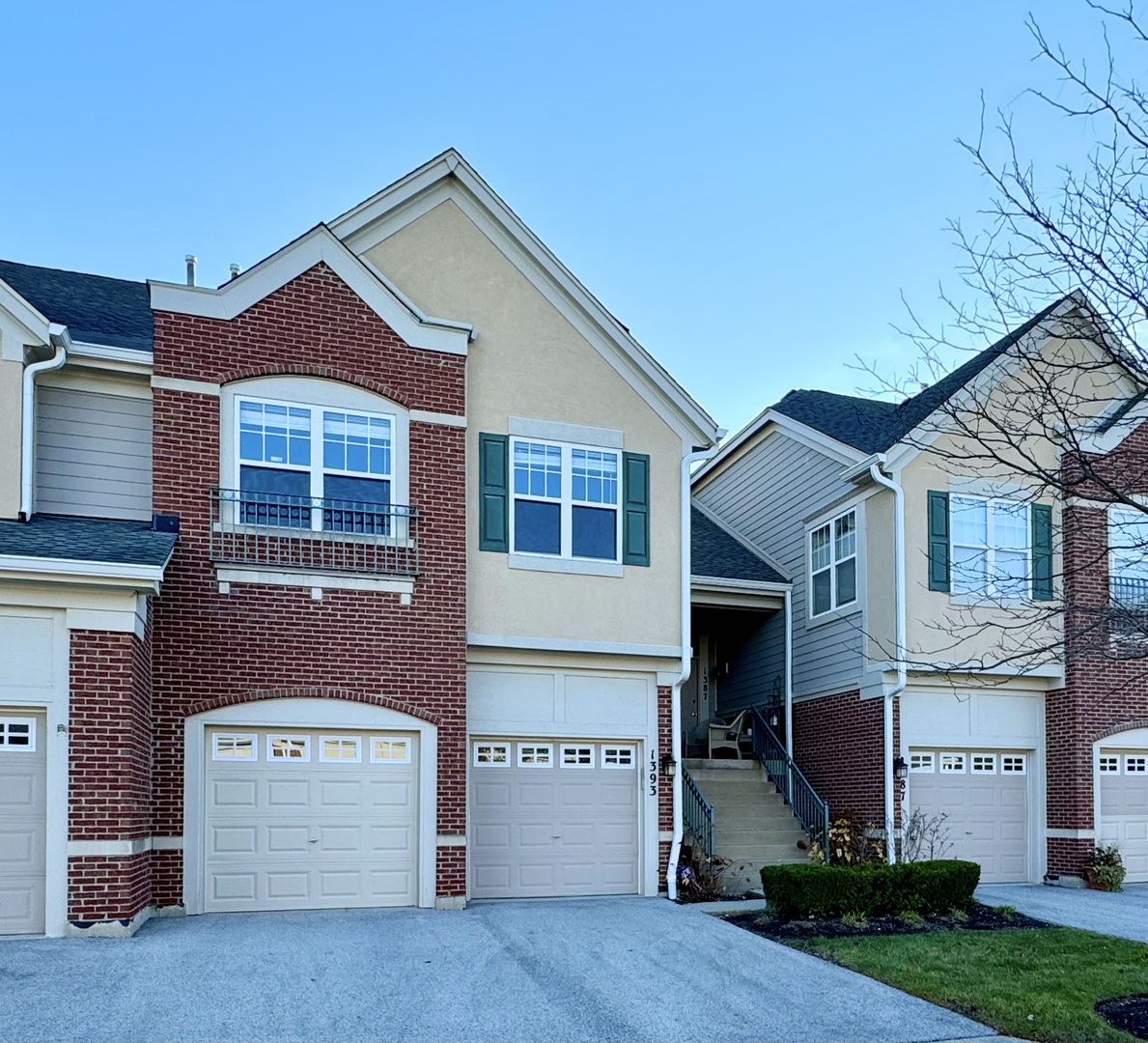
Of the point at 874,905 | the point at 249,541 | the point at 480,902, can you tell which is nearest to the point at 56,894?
the point at 249,541

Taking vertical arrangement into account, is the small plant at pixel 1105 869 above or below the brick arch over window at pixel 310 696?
below

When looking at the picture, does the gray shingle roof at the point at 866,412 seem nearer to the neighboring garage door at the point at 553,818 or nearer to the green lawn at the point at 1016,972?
the neighboring garage door at the point at 553,818

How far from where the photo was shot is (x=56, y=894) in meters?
10.9

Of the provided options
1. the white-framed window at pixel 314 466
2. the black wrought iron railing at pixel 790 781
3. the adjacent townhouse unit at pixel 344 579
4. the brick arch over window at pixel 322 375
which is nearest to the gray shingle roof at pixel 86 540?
the adjacent townhouse unit at pixel 344 579

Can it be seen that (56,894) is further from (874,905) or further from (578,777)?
(874,905)

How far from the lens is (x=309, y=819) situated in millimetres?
12992

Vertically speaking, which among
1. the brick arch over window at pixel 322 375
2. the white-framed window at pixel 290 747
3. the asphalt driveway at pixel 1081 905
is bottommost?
the asphalt driveway at pixel 1081 905

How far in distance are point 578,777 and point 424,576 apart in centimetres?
338

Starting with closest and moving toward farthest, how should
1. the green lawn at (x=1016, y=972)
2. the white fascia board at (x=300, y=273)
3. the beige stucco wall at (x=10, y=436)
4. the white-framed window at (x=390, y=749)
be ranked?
the green lawn at (x=1016, y=972) → the beige stucco wall at (x=10, y=436) → the white fascia board at (x=300, y=273) → the white-framed window at (x=390, y=749)

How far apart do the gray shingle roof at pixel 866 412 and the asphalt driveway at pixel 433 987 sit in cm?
821

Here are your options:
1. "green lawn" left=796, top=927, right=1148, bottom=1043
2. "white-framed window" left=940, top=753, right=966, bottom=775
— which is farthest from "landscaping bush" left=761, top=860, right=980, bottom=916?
"white-framed window" left=940, top=753, right=966, bottom=775

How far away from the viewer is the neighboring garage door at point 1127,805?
17297mm

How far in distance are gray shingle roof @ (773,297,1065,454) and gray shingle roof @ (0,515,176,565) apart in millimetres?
9685

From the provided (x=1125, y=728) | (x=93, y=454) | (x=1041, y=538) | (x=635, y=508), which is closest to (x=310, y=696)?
(x=93, y=454)
